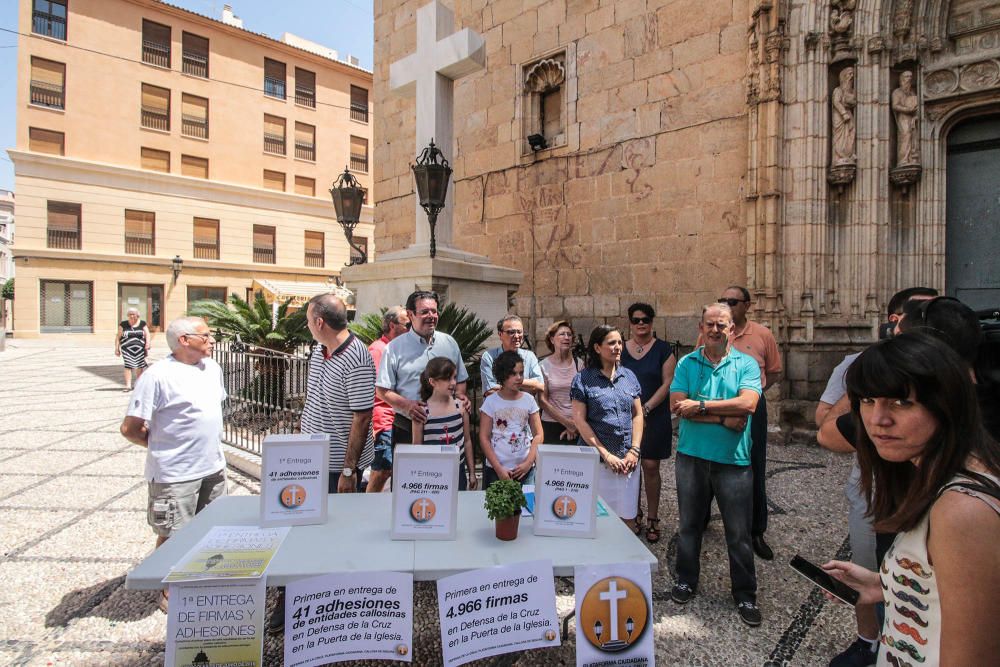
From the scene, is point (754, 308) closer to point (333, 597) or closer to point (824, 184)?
point (824, 184)

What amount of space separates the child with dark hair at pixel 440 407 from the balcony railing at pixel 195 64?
3079 cm

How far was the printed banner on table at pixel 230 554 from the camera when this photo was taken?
1926 mm

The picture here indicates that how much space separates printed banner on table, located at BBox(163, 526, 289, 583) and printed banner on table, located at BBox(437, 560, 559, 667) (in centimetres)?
70

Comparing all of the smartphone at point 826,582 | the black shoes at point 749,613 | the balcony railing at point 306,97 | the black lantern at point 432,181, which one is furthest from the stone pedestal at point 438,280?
the balcony railing at point 306,97

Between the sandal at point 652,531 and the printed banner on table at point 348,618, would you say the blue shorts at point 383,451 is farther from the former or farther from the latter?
the sandal at point 652,531

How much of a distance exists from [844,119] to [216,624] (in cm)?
775

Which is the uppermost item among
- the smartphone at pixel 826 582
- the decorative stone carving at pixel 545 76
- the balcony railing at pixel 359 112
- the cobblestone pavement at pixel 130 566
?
the balcony railing at pixel 359 112

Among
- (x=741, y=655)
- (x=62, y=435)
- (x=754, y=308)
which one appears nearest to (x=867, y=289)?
(x=754, y=308)

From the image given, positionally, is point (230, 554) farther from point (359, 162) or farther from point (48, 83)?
point (359, 162)

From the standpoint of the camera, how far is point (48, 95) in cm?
2405

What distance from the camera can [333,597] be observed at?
→ 2.02 m

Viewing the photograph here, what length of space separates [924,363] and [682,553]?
7.08 ft

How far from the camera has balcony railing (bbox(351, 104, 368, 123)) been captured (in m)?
32.5

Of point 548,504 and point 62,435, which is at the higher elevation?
point 548,504
